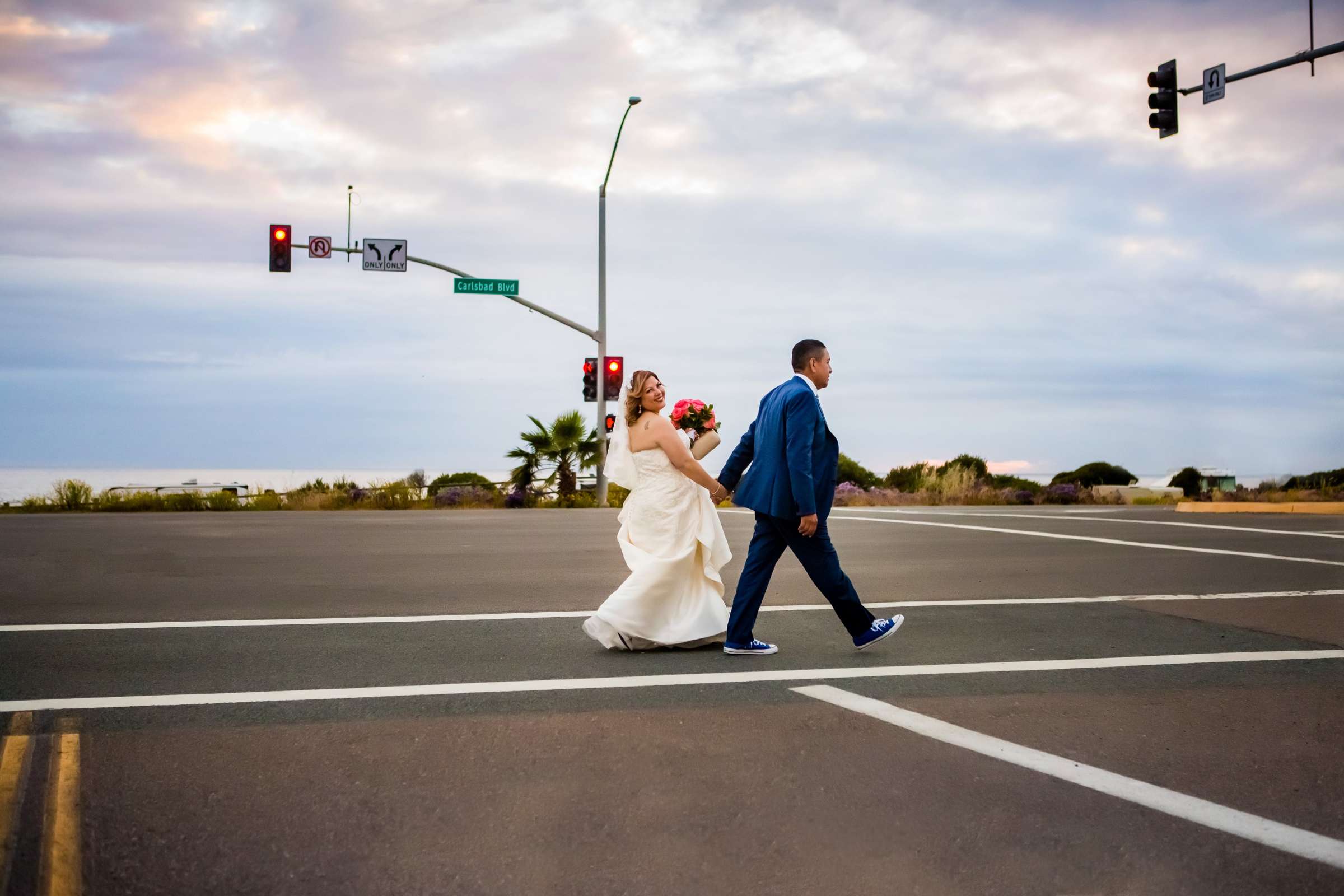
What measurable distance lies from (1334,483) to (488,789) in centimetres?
4022

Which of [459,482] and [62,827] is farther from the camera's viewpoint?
[459,482]

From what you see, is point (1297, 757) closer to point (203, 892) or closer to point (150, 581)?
point (203, 892)

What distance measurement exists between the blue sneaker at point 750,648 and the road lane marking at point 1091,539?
29.0 feet

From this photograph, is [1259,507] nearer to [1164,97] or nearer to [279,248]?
[1164,97]

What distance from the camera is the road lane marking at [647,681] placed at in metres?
6.17

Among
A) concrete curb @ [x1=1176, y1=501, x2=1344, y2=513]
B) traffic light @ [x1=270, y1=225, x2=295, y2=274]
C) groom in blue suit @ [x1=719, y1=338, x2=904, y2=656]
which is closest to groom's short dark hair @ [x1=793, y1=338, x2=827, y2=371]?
groom in blue suit @ [x1=719, y1=338, x2=904, y2=656]

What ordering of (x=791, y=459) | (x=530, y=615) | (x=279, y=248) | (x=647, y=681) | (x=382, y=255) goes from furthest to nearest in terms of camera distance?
1. (x=382, y=255)
2. (x=279, y=248)
3. (x=530, y=615)
4. (x=791, y=459)
5. (x=647, y=681)

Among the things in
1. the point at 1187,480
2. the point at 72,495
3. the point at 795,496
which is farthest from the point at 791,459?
the point at 1187,480

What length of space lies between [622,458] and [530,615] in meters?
1.79

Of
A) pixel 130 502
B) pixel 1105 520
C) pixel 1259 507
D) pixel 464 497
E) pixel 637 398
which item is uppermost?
pixel 637 398

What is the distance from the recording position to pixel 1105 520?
21422mm

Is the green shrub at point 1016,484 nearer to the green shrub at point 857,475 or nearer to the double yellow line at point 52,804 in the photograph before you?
the green shrub at point 857,475

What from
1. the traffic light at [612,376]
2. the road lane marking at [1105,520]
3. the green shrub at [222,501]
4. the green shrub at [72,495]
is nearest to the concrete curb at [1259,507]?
the road lane marking at [1105,520]

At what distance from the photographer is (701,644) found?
26.3ft
